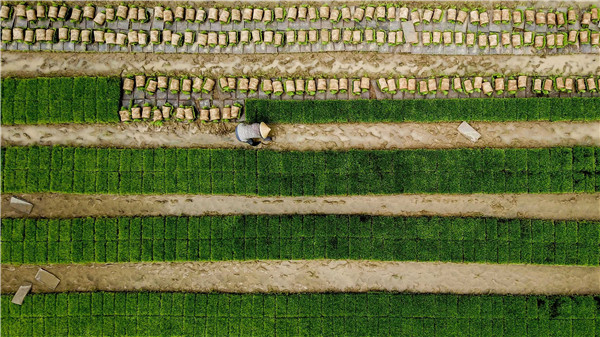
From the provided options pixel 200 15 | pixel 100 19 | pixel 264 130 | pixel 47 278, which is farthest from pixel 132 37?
pixel 47 278

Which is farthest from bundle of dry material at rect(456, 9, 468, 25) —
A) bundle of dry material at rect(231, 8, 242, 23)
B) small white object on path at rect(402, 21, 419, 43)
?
bundle of dry material at rect(231, 8, 242, 23)

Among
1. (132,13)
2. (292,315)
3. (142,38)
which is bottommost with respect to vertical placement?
(292,315)

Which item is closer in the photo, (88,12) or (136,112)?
(136,112)

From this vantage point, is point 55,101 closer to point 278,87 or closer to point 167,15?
point 167,15

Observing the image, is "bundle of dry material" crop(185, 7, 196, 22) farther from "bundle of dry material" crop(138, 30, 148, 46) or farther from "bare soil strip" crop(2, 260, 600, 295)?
"bare soil strip" crop(2, 260, 600, 295)

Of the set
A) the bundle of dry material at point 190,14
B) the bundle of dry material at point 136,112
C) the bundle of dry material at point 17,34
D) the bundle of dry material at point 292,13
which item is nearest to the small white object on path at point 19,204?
the bundle of dry material at point 136,112

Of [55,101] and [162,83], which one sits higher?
[162,83]

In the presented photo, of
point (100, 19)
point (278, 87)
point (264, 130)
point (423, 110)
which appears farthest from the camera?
point (100, 19)
